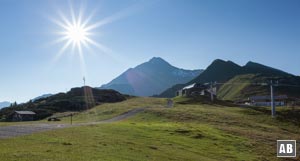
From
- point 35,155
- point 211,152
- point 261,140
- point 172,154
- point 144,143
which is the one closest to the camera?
point 35,155

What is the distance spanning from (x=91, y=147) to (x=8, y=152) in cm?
828

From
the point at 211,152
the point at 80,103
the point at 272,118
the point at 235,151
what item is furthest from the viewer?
the point at 80,103

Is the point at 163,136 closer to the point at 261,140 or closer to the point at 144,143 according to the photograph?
the point at 144,143

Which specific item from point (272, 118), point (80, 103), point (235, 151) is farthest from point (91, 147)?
point (80, 103)

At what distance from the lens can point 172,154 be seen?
3666 cm

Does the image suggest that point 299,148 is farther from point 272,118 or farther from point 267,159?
point 272,118

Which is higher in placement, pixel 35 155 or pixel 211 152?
pixel 35 155

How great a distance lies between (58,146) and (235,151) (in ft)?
91.4

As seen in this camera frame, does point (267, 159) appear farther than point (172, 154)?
Yes

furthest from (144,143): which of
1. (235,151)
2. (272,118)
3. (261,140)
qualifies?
(272,118)

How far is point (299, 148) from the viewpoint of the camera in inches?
2279

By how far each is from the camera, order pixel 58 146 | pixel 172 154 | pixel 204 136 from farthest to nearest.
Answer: pixel 204 136 → pixel 172 154 → pixel 58 146

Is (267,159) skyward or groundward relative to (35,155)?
groundward

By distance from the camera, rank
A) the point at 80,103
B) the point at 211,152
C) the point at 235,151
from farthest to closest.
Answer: the point at 80,103, the point at 235,151, the point at 211,152
